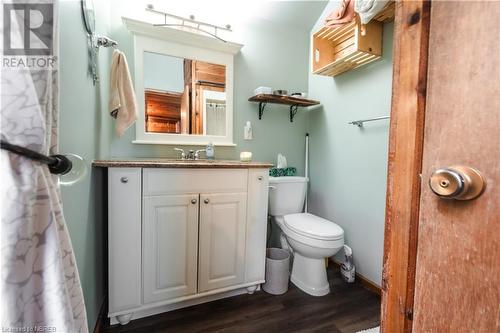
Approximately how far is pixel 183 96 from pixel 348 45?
132 centimetres

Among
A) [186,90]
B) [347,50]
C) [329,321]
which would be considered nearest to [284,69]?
[347,50]

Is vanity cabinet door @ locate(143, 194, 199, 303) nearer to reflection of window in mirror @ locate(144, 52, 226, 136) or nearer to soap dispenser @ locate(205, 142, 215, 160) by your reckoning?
soap dispenser @ locate(205, 142, 215, 160)

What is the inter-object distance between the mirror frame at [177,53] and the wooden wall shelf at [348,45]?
0.68m

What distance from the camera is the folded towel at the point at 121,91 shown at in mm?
1358

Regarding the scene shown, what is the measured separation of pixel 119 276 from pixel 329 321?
4.00ft

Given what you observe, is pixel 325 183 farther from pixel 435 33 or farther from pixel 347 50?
pixel 435 33

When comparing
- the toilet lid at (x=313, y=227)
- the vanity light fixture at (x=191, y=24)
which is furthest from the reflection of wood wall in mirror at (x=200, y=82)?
the toilet lid at (x=313, y=227)

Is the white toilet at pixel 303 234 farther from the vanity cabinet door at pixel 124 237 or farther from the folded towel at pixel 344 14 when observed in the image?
the folded towel at pixel 344 14

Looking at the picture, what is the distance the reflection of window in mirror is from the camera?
1.83 metres

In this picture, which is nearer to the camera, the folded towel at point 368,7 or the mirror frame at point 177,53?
the folded towel at point 368,7

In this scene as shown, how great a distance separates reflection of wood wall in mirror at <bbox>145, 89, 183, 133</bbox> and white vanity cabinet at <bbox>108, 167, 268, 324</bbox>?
2.12 ft

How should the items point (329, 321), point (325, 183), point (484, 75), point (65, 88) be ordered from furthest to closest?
point (325, 183) < point (329, 321) < point (65, 88) < point (484, 75)

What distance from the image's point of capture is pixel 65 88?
805mm

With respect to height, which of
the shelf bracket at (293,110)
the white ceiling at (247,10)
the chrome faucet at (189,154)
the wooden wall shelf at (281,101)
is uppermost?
the white ceiling at (247,10)
